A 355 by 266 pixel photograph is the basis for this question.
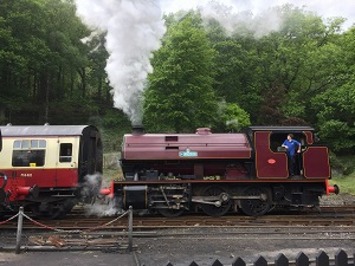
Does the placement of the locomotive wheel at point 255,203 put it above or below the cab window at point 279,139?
below

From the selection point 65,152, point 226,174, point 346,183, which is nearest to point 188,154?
point 226,174

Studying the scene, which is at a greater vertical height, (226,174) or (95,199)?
(226,174)

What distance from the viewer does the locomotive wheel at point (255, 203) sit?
13.0 metres

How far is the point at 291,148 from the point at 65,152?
697 centimetres

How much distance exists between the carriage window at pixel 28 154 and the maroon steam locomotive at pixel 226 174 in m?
2.27

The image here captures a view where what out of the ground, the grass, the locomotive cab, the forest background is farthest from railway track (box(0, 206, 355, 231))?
the forest background

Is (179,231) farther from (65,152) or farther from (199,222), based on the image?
(65,152)

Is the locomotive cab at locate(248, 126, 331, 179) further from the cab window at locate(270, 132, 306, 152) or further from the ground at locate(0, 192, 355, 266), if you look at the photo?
the ground at locate(0, 192, 355, 266)

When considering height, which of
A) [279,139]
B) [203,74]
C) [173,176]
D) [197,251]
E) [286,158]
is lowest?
[197,251]

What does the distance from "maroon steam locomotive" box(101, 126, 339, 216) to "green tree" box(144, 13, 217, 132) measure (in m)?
12.5

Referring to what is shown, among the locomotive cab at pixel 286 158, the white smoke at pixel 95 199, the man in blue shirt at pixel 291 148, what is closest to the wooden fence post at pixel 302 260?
the locomotive cab at pixel 286 158

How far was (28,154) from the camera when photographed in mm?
12820

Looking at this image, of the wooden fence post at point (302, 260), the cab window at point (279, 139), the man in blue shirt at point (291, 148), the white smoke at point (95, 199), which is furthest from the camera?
the white smoke at point (95, 199)

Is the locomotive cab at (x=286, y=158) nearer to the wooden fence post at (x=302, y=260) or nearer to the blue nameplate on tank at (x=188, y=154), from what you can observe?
the blue nameplate on tank at (x=188, y=154)
